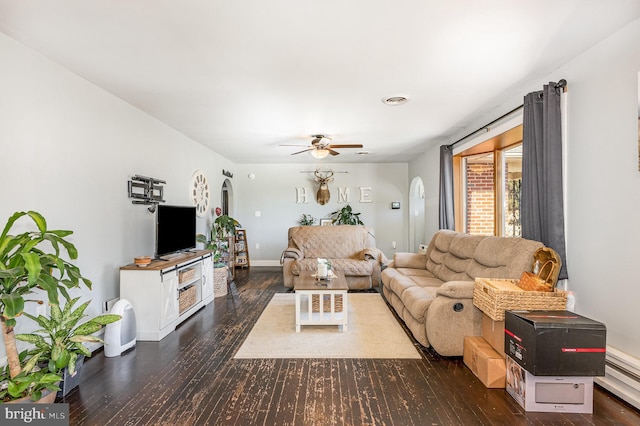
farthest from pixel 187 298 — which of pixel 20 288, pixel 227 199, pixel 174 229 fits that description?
pixel 227 199

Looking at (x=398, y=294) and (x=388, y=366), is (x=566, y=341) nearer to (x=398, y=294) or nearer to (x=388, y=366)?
(x=388, y=366)

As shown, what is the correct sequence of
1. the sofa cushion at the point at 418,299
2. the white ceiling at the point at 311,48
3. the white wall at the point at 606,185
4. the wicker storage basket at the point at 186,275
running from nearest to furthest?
the white ceiling at the point at 311,48 < the white wall at the point at 606,185 < the sofa cushion at the point at 418,299 < the wicker storage basket at the point at 186,275

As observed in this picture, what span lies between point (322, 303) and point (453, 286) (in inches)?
53.8

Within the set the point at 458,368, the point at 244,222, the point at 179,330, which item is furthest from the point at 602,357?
the point at 244,222

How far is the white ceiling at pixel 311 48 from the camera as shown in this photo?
1.88 metres

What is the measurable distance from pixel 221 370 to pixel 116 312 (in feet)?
3.83

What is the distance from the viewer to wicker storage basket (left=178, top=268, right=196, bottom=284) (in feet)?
12.2

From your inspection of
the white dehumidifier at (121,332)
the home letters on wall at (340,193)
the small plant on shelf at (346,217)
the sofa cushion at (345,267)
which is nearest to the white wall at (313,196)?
the home letters on wall at (340,193)

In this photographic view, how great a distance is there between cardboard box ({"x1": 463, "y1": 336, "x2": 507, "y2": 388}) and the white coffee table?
4.13ft

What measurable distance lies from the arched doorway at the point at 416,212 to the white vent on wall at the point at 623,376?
15.9 ft

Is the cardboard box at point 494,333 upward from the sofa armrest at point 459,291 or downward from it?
downward

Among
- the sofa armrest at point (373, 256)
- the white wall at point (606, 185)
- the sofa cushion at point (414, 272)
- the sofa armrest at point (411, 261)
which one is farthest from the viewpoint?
the sofa armrest at point (373, 256)

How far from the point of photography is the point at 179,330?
353 centimetres

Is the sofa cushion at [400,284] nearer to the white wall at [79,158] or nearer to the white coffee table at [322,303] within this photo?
the white coffee table at [322,303]
